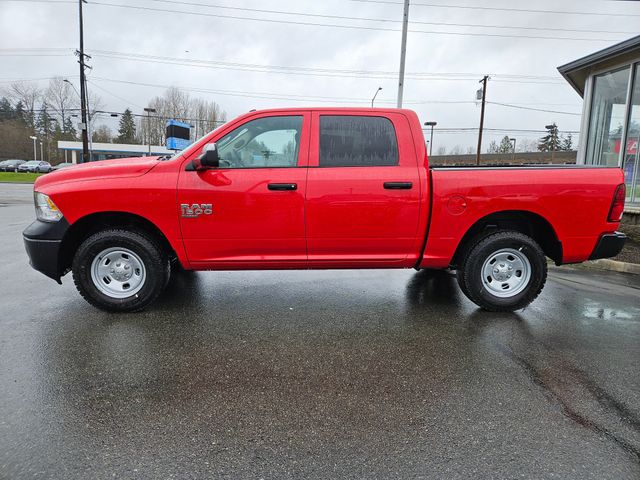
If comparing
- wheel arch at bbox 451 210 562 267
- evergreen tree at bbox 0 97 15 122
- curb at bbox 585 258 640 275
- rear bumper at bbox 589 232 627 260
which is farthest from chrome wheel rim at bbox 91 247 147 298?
evergreen tree at bbox 0 97 15 122

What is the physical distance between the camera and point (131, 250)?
396 centimetres

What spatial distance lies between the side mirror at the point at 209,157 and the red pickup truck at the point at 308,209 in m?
0.02

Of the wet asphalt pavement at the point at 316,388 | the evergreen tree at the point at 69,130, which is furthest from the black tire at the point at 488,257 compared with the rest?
the evergreen tree at the point at 69,130

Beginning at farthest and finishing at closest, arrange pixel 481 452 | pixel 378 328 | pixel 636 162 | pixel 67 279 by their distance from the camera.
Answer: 1. pixel 636 162
2. pixel 67 279
3. pixel 378 328
4. pixel 481 452

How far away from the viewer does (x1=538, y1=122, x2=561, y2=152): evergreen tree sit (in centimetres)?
5530

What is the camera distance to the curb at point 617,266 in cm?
627

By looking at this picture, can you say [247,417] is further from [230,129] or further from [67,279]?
[67,279]

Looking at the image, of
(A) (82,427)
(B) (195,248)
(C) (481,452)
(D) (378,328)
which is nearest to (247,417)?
(A) (82,427)

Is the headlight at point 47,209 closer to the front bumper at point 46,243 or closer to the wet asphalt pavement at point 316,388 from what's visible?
the front bumper at point 46,243

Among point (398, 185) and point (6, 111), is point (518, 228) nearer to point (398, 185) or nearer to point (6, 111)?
point (398, 185)

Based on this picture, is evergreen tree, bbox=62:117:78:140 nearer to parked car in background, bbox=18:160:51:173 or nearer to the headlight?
parked car in background, bbox=18:160:51:173

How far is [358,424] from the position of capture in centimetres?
237

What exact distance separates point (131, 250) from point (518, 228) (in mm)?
4060

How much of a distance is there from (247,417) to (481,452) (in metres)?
1.31
